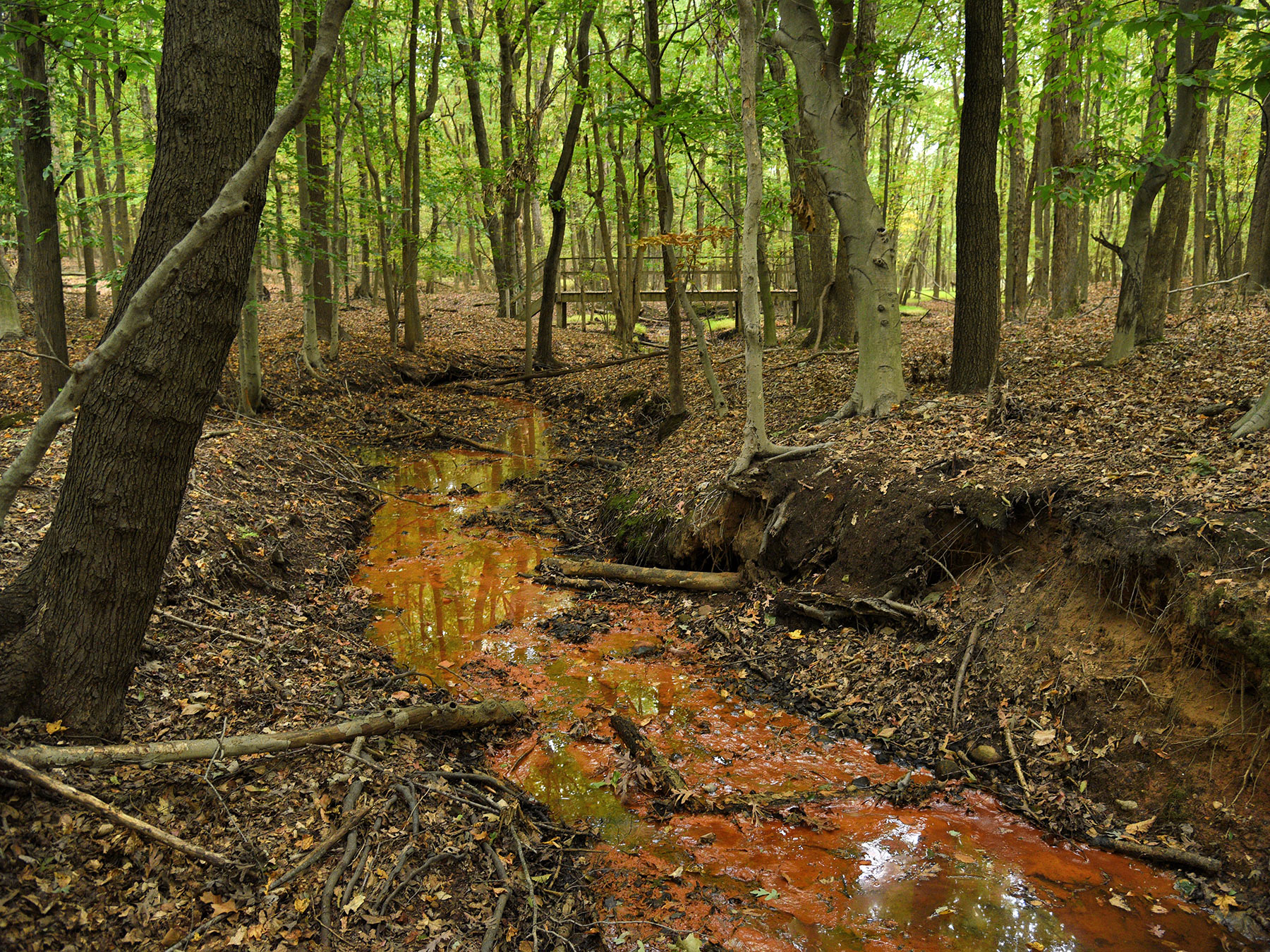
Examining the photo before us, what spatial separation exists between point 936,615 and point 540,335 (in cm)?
1438

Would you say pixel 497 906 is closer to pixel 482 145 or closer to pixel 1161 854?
pixel 1161 854

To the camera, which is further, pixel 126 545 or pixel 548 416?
pixel 548 416

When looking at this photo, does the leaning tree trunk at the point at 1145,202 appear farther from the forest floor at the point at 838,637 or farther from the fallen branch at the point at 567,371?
the fallen branch at the point at 567,371

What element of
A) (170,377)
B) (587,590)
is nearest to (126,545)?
(170,377)

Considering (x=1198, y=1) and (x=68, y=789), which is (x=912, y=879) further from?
(x=1198, y=1)

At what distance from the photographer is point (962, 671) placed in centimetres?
Result: 545

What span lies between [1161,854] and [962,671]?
1628 mm

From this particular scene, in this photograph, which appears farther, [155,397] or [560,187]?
[560,187]

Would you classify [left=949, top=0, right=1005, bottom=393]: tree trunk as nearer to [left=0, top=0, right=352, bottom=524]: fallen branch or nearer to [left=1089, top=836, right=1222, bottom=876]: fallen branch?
[left=1089, top=836, right=1222, bottom=876]: fallen branch

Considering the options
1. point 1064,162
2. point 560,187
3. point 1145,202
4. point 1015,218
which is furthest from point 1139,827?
point 1015,218

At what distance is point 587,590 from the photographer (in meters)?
8.27

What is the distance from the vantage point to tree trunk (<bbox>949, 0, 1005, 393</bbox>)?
816 cm

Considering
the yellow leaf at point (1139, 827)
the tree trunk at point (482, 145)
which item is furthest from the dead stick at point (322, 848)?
the tree trunk at point (482, 145)

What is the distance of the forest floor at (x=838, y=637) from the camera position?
3.39 metres
